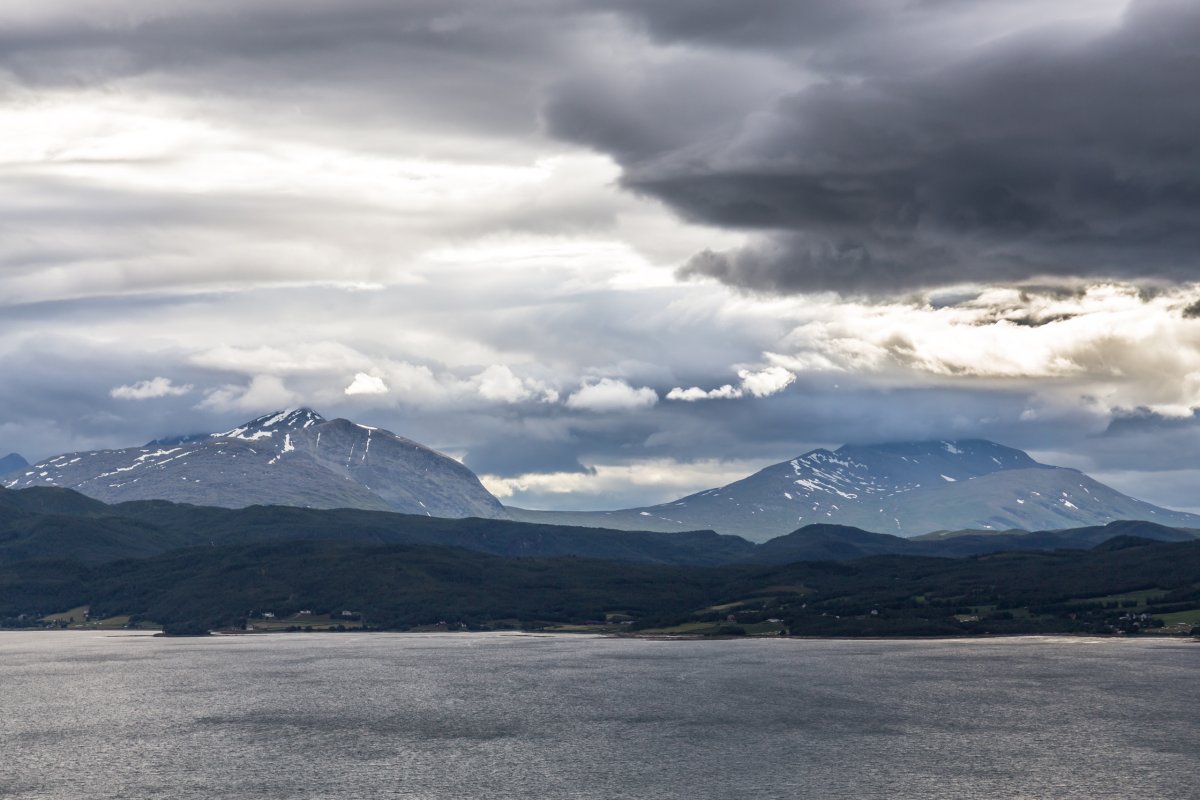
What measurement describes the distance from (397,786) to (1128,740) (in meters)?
102

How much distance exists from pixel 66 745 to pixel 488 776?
7380cm

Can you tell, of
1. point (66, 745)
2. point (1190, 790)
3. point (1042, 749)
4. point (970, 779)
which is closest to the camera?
point (1190, 790)

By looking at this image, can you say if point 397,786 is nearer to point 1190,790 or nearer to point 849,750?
point 849,750

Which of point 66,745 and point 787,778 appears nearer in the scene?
point 787,778

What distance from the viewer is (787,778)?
529 feet

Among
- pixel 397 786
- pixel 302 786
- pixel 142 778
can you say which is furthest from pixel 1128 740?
pixel 142 778

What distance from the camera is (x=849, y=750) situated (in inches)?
7160

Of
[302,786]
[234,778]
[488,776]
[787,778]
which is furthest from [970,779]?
[234,778]

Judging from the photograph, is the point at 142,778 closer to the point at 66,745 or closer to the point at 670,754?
the point at 66,745

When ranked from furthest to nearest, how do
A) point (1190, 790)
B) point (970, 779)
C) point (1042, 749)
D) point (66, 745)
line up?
point (66, 745)
point (1042, 749)
point (970, 779)
point (1190, 790)

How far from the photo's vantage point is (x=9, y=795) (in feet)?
516

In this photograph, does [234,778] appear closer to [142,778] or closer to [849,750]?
[142,778]

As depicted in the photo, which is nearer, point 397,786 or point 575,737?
point 397,786

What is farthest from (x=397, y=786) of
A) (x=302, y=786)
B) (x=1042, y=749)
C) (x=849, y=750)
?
(x=1042, y=749)
